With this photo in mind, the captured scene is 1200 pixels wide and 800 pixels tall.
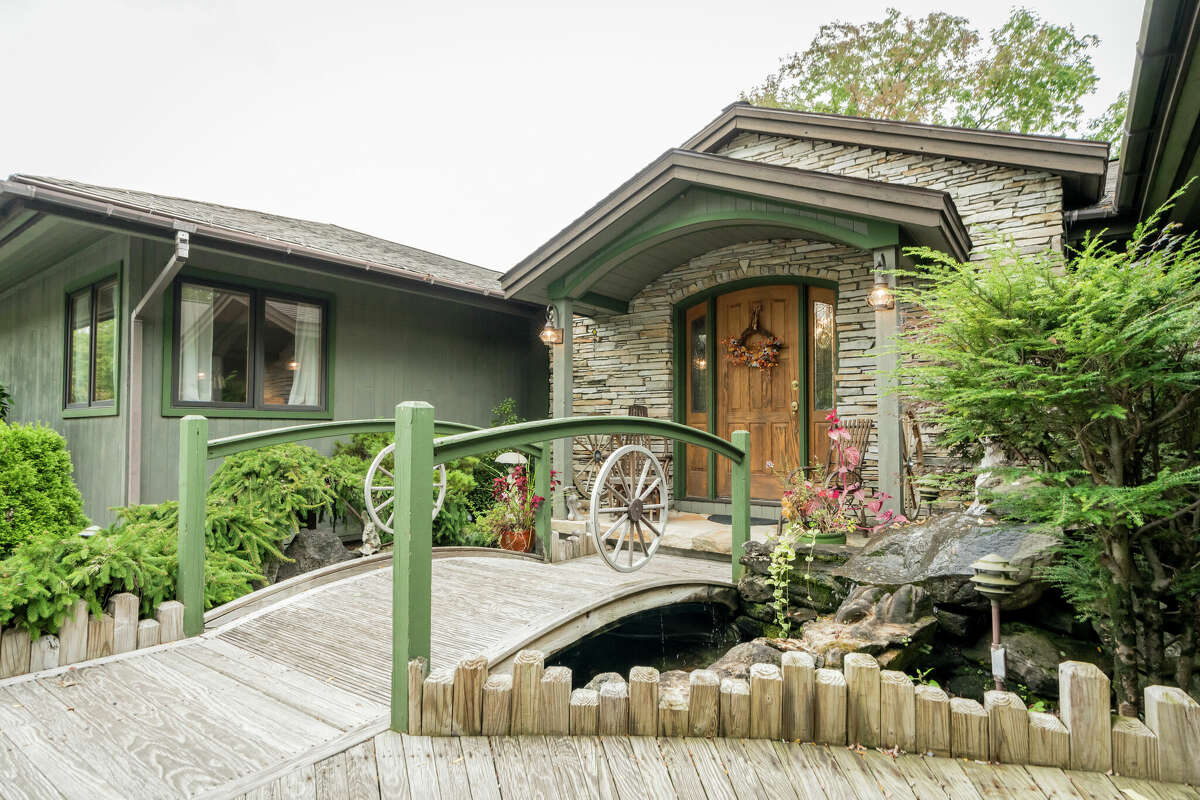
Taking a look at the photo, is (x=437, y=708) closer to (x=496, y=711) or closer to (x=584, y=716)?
(x=496, y=711)

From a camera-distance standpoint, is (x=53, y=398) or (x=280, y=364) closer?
(x=280, y=364)

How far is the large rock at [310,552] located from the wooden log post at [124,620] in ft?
6.87

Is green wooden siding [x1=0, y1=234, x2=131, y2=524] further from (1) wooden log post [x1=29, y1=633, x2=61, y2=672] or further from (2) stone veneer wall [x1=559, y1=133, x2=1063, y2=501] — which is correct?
(2) stone veneer wall [x1=559, y1=133, x2=1063, y2=501]

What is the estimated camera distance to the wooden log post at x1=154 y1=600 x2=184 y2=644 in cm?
262

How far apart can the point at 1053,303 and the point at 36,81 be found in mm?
36605

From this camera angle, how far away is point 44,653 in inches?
91.0

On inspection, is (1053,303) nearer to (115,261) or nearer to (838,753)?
(838,753)

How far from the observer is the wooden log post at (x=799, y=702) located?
1880mm

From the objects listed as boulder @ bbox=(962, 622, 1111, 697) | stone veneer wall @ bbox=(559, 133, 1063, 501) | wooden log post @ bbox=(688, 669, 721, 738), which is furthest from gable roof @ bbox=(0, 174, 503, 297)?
boulder @ bbox=(962, 622, 1111, 697)

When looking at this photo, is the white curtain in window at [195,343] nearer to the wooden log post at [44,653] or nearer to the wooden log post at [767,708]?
the wooden log post at [44,653]

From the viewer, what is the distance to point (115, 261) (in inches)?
212

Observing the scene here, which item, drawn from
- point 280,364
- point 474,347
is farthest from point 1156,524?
point 474,347

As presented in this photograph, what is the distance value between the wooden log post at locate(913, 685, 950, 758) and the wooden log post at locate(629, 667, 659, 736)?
75 cm

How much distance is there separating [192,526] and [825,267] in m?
5.36
